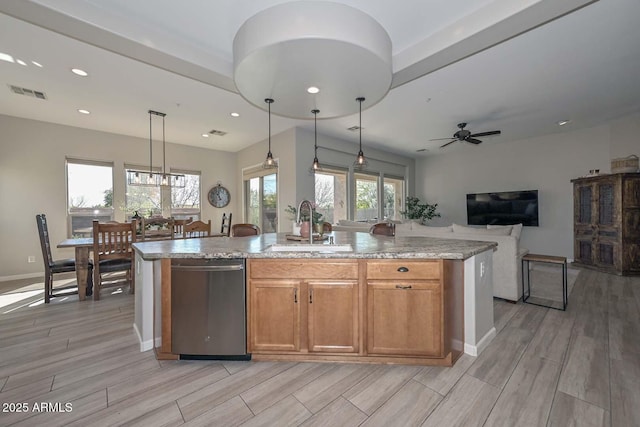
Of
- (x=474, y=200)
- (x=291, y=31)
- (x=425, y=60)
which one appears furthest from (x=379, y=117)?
(x=474, y=200)

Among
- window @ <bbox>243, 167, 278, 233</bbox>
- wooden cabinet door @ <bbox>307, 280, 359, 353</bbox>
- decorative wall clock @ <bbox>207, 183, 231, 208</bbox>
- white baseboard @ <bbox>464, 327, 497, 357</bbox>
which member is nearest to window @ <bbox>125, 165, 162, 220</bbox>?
decorative wall clock @ <bbox>207, 183, 231, 208</bbox>

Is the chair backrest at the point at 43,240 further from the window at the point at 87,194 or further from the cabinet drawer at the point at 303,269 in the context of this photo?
the cabinet drawer at the point at 303,269

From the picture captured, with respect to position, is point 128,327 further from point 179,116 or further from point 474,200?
point 474,200

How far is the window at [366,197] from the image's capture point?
24.0 ft

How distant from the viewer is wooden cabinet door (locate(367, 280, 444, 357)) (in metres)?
1.99

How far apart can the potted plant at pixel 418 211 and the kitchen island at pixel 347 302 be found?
20.4 feet

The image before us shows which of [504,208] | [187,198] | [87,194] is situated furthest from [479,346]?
[87,194]

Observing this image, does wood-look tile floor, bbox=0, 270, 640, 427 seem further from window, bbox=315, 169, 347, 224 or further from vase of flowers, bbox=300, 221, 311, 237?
window, bbox=315, 169, 347, 224

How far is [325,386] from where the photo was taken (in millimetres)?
1845

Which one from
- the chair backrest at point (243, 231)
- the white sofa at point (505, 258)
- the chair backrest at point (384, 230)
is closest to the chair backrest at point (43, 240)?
the chair backrest at point (243, 231)

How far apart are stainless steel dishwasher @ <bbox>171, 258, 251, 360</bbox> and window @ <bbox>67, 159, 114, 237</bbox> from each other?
5120 mm

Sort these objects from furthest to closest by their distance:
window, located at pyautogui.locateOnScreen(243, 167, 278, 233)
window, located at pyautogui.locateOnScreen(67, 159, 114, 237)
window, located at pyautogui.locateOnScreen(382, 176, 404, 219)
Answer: window, located at pyautogui.locateOnScreen(382, 176, 404, 219), window, located at pyautogui.locateOnScreen(243, 167, 278, 233), window, located at pyautogui.locateOnScreen(67, 159, 114, 237)

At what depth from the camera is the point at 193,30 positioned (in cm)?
267

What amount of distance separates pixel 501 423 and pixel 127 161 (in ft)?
24.1
